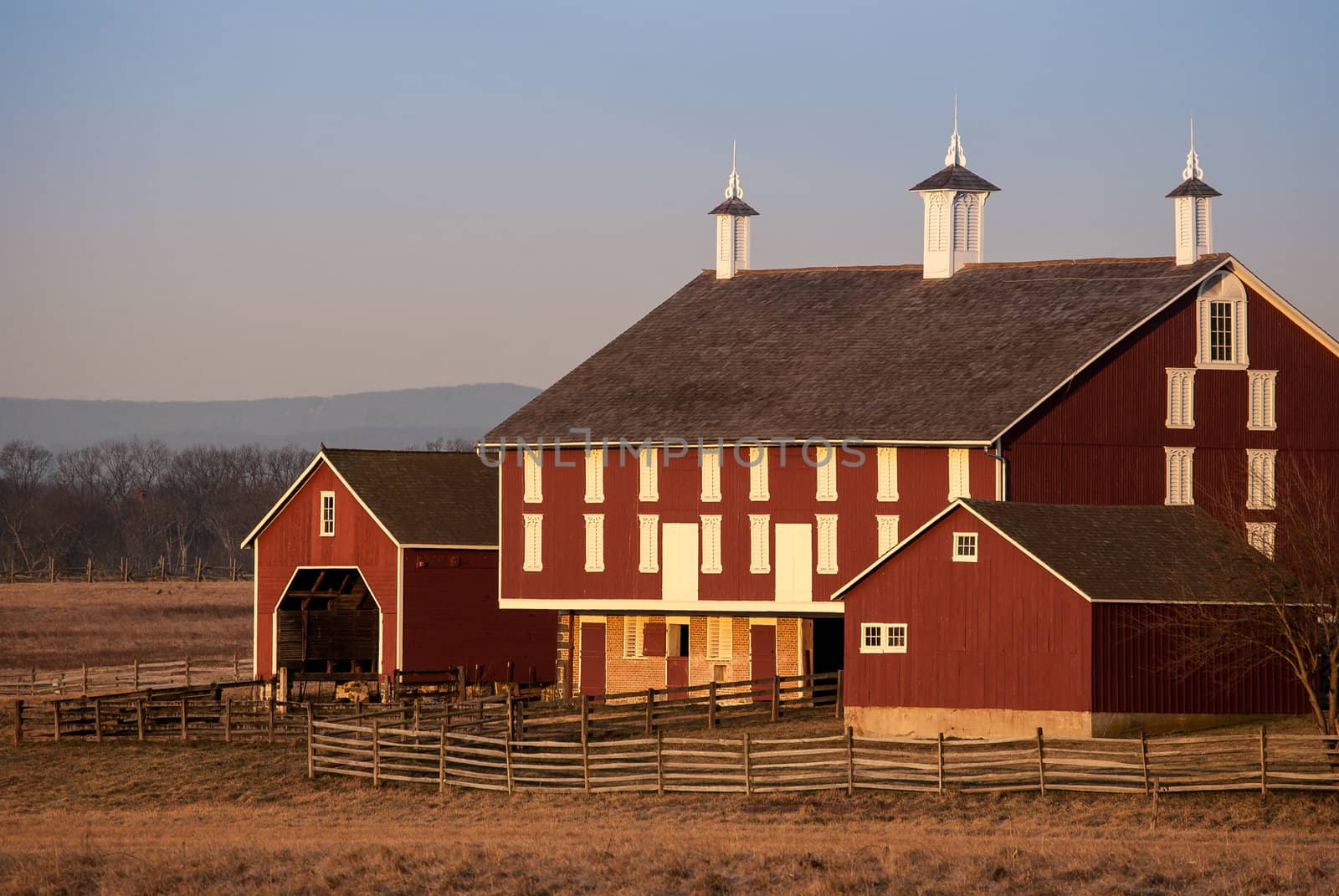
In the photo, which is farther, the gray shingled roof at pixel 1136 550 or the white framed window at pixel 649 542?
the white framed window at pixel 649 542

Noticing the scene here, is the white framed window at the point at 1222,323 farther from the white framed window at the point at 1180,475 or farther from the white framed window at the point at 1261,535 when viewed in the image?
the white framed window at the point at 1261,535

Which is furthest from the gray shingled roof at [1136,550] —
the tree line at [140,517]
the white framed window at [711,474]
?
the tree line at [140,517]

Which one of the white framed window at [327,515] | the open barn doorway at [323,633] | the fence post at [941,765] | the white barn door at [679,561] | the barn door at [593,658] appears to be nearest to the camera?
the fence post at [941,765]

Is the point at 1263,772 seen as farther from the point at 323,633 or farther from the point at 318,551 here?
the point at 318,551

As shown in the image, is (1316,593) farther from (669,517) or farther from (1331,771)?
(669,517)

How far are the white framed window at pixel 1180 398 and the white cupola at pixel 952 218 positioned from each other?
758 cm

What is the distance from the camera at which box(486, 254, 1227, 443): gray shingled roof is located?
46.5 m

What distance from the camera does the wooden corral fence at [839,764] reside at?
33219 millimetres

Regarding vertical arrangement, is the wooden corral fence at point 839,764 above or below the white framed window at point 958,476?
below

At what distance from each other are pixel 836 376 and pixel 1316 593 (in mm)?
15120

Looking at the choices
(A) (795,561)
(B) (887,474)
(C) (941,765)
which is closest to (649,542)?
(A) (795,561)

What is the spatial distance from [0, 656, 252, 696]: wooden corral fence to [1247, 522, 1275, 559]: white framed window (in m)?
26.8

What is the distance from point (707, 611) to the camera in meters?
49.4

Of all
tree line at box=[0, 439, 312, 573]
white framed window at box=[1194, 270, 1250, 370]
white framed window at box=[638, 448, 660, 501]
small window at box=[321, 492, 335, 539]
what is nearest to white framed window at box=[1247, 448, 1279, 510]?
white framed window at box=[1194, 270, 1250, 370]
